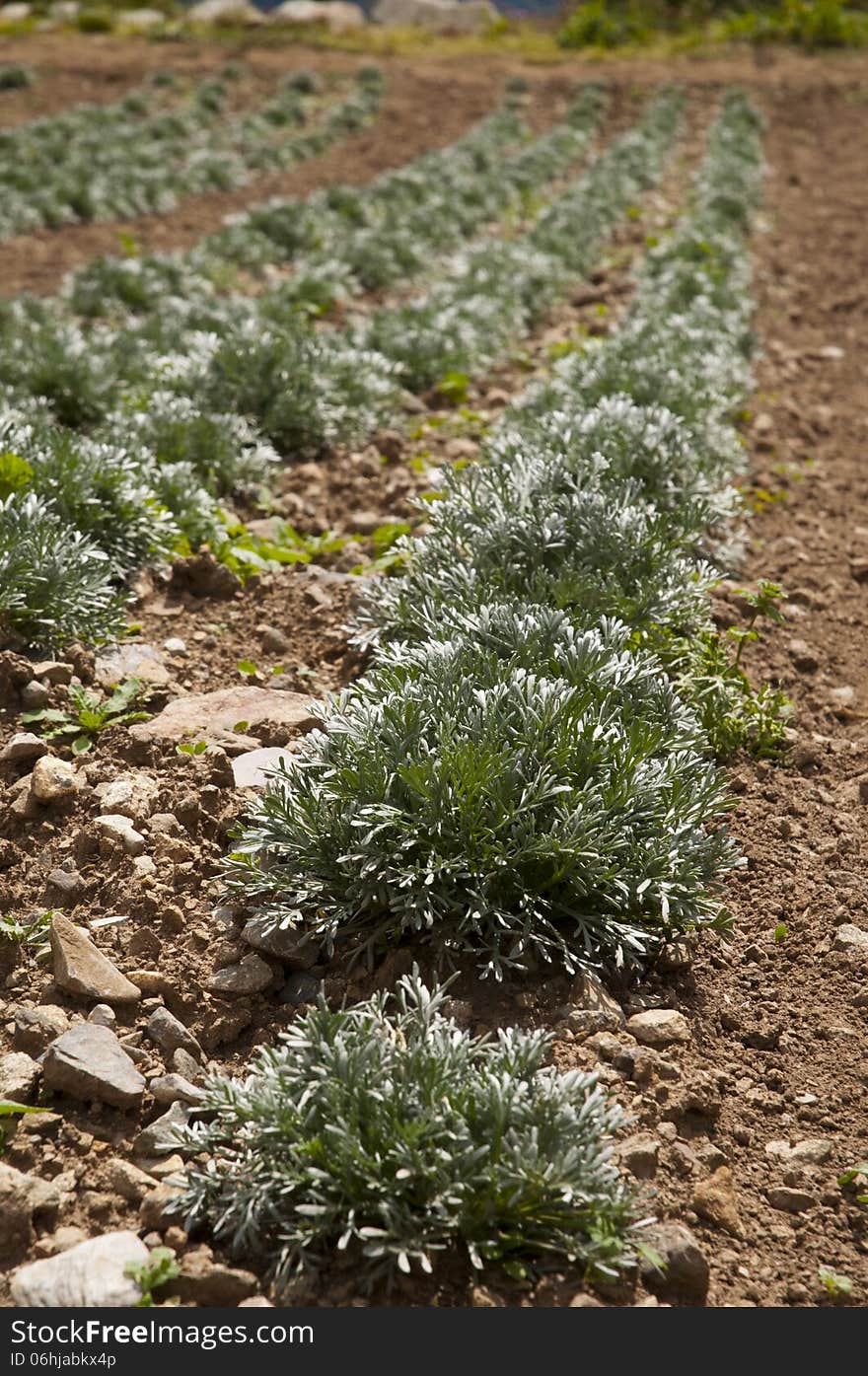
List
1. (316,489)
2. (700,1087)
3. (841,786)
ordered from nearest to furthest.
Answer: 1. (700,1087)
2. (841,786)
3. (316,489)

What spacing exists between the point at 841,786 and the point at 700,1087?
1747mm

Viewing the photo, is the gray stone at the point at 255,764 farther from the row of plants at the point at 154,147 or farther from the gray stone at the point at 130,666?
the row of plants at the point at 154,147

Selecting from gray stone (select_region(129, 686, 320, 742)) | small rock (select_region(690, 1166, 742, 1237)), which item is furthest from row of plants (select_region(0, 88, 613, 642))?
small rock (select_region(690, 1166, 742, 1237))

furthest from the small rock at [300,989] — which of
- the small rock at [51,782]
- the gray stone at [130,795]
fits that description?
the small rock at [51,782]

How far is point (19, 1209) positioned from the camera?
272cm

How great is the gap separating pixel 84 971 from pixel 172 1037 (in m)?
0.33

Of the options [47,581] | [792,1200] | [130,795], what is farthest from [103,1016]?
[47,581]

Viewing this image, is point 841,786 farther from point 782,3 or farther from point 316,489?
point 782,3

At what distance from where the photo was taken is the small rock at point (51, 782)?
401 cm

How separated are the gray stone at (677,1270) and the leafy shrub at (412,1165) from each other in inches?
3.2

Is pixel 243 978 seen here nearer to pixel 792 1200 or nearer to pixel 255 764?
pixel 255 764

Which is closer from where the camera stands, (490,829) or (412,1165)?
(412,1165)

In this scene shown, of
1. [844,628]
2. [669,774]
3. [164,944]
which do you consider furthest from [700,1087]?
[844,628]

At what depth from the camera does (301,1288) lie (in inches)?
102
